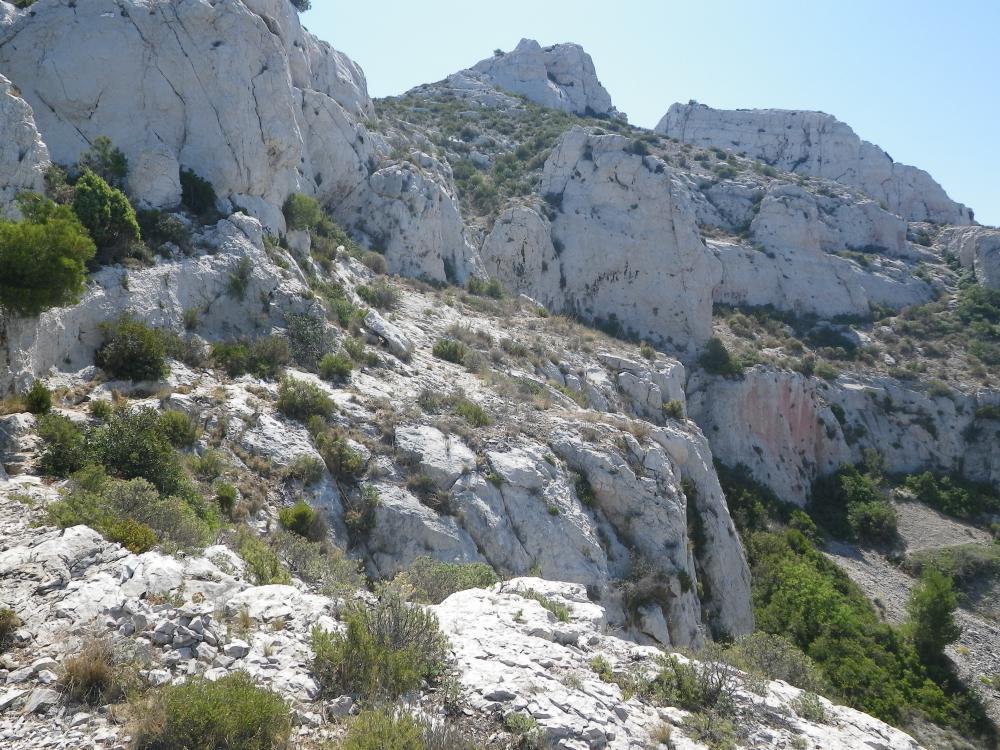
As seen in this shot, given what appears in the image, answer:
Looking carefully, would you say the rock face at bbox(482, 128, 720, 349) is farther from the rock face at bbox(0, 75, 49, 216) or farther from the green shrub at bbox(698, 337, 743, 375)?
the rock face at bbox(0, 75, 49, 216)

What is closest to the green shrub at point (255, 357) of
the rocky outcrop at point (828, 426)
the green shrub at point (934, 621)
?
the green shrub at point (934, 621)

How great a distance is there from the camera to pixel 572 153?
4138 centimetres

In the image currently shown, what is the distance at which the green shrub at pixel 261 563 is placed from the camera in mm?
8125

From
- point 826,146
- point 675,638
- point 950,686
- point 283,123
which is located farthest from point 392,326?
point 826,146

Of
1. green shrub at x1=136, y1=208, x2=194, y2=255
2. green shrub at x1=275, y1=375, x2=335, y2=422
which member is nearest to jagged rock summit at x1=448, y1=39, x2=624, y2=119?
green shrub at x1=136, y1=208, x2=194, y2=255

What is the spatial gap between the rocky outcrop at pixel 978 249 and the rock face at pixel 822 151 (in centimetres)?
963

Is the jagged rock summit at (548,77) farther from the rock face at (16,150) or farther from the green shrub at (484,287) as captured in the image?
the rock face at (16,150)

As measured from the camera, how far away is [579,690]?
6.48 metres

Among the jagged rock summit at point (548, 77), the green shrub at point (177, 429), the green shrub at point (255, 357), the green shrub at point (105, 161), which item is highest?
the jagged rock summit at point (548, 77)

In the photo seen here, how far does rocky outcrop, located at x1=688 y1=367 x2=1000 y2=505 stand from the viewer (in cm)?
3384

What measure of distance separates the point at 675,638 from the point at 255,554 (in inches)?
461

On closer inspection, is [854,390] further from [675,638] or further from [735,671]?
[735,671]

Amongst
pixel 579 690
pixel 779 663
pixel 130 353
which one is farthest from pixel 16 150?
pixel 779 663

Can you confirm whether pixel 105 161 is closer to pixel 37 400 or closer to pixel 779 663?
pixel 37 400
